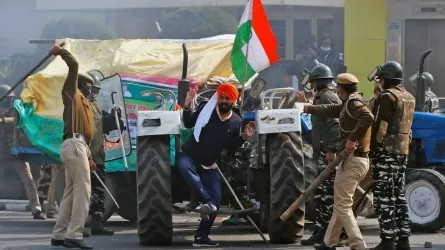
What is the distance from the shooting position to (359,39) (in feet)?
81.7

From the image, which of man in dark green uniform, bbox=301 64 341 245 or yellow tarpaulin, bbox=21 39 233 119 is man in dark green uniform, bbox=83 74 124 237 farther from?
man in dark green uniform, bbox=301 64 341 245

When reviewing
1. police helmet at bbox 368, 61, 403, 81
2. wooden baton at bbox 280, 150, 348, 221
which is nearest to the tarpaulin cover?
police helmet at bbox 368, 61, 403, 81

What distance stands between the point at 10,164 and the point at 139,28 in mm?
14454

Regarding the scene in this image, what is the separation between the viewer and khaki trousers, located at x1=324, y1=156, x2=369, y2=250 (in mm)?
11977

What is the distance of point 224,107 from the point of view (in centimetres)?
1330

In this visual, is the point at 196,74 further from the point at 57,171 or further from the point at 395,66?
the point at 395,66

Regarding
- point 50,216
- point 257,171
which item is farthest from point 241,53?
point 50,216

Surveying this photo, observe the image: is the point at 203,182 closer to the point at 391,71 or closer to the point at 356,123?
the point at 356,123

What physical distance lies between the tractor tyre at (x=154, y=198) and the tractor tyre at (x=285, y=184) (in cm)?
107

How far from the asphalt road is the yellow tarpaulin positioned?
5.17 ft

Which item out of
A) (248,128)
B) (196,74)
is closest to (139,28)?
(196,74)

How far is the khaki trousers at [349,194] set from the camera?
12.0 m

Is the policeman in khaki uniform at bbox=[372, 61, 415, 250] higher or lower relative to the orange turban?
lower

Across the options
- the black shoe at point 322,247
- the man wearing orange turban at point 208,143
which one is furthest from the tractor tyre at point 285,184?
the black shoe at point 322,247
